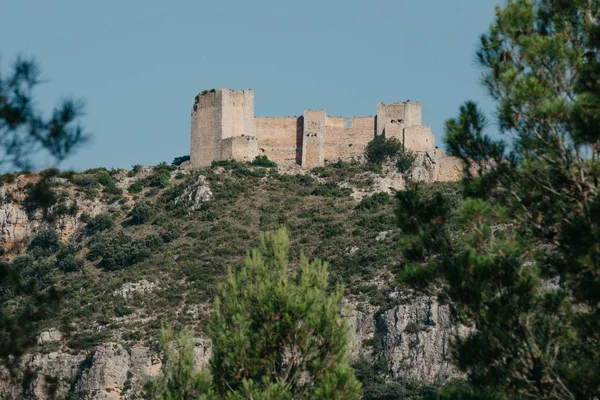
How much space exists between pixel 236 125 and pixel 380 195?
27.8 ft

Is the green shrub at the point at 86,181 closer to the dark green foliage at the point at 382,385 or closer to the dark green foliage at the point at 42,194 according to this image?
the dark green foliage at the point at 382,385

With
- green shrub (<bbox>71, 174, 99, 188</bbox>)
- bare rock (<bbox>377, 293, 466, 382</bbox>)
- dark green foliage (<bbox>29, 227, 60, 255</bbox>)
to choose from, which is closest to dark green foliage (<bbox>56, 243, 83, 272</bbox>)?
dark green foliage (<bbox>29, 227, 60, 255</bbox>)

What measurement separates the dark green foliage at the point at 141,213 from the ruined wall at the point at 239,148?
4458 mm

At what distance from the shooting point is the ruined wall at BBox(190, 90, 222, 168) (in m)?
64.5

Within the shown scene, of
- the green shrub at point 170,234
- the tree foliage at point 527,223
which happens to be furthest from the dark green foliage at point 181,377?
the green shrub at point 170,234

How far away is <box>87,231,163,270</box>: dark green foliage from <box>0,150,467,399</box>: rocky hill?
6 centimetres

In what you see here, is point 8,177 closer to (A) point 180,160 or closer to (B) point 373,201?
(B) point 373,201

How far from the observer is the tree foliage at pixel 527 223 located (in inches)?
693

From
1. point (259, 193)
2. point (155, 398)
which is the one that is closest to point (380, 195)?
point (259, 193)

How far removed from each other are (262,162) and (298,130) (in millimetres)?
2751

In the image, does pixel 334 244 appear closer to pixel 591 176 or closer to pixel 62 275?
pixel 62 275

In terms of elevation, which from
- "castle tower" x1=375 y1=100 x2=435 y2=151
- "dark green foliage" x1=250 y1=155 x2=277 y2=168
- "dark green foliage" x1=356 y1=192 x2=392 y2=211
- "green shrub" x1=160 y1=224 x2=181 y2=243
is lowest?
"green shrub" x1=160 y1=224 x2=181 y2=243

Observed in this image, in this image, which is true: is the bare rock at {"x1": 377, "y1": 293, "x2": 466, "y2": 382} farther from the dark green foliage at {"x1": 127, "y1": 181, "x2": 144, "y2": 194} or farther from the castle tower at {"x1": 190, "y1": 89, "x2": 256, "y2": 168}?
the dark green foliage at {"x1": 127, "y1": 181, "x2": 144, "y2": 194}

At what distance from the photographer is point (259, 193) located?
6178 cm
